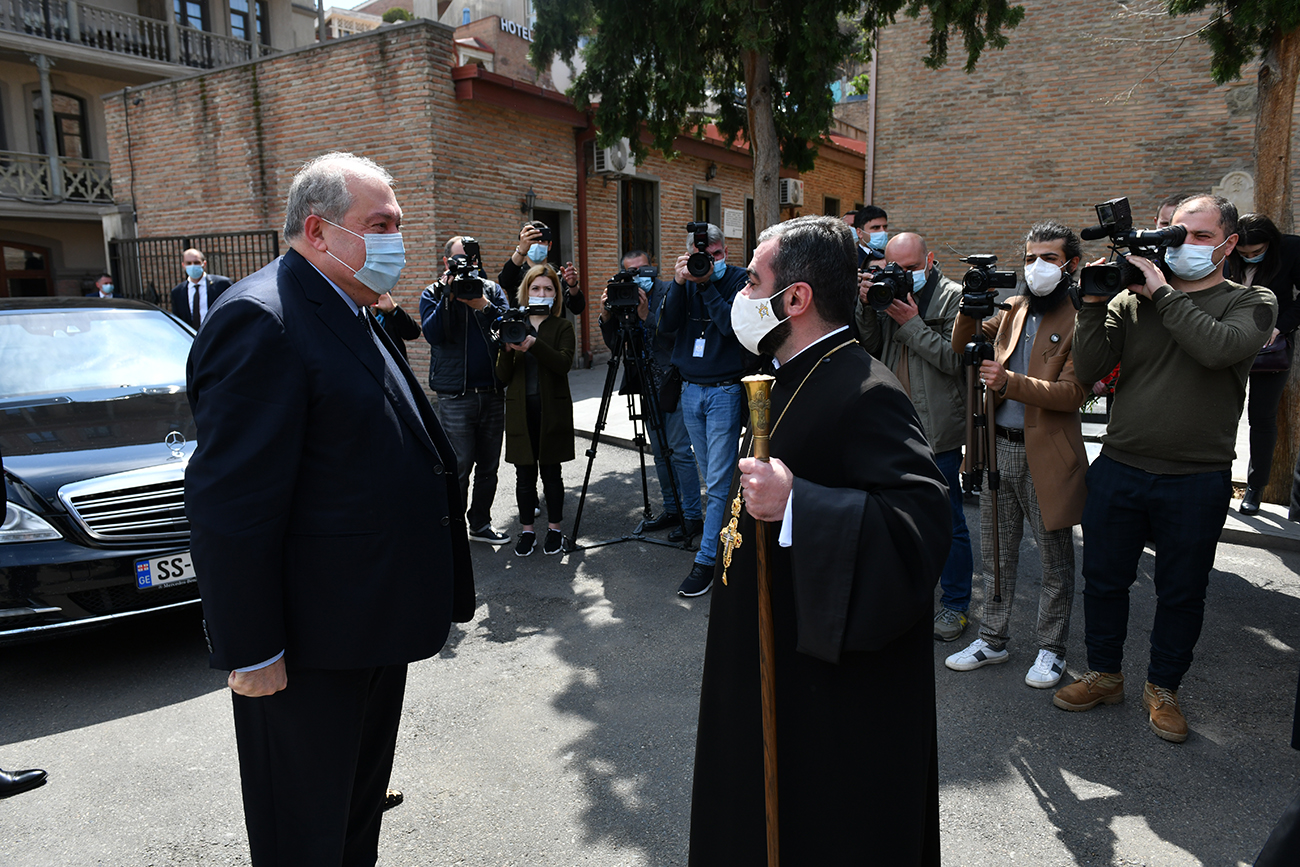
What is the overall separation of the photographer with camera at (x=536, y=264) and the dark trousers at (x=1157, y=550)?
3.76 metres

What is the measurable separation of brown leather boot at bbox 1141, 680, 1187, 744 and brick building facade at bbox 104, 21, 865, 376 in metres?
10.3

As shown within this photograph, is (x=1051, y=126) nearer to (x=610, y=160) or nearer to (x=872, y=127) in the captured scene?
(x=872, y=127)

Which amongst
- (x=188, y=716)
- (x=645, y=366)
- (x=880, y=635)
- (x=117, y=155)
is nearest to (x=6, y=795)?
(x=188, y=716)

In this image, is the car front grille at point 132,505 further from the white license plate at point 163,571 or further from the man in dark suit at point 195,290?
the man in dark suit at point 195,290

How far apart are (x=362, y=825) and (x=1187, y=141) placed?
16384 mm

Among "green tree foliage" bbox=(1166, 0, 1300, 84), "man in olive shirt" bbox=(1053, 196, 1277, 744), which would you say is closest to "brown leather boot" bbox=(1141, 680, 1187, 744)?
"man in olive shirt" bbox=(1053, 196, 1277, 744)

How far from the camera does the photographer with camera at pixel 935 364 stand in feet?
13.6

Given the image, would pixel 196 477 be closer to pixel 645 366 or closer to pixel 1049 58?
pixel 645 366

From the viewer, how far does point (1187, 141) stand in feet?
46.0

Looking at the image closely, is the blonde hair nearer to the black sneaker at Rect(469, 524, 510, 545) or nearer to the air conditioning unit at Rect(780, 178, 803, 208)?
the black sneaker at Rect(469, 524, 510, 545)

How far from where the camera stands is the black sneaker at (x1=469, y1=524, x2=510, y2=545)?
19.6 ft

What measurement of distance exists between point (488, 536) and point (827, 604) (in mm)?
4531

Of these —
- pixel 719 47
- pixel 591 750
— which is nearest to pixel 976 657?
pixel 591 750

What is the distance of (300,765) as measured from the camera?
2051 millimetres
